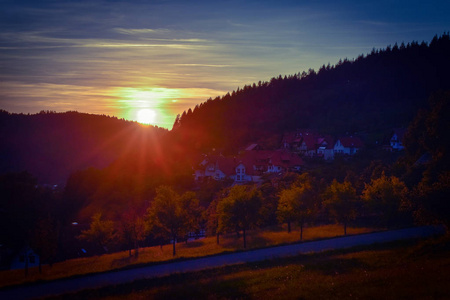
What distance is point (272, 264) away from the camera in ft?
65.7

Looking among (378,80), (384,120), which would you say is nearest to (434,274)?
(384,120)

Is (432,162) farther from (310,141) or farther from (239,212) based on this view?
(310,141)

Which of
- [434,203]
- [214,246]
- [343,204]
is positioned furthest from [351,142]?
[434,203]

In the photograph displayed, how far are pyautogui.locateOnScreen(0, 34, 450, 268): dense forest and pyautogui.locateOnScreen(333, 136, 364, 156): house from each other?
118 inches

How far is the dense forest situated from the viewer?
32.8 metres

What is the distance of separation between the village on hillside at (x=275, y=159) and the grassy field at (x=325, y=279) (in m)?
43.0

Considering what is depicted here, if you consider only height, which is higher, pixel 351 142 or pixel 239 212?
pixel 351 142

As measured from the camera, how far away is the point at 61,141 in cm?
13288

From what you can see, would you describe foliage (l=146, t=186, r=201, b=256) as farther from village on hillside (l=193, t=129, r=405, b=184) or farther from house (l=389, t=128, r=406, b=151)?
house (l=389, t=128, r=406, b=151)

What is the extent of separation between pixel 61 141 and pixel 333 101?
95115 mm

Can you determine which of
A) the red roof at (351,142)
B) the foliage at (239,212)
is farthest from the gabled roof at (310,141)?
the foliage at (239,212)

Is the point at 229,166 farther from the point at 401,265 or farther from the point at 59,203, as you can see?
the point at 401,265

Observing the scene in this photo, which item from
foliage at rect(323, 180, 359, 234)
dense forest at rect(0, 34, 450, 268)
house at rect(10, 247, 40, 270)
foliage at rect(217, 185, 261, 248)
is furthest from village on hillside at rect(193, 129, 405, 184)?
house at rect(10, 247, 40, 270)

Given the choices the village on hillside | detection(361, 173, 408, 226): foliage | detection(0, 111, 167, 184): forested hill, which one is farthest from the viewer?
detection(0, 111, 167, 184): forested hill
